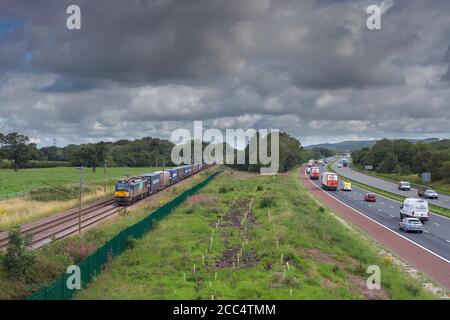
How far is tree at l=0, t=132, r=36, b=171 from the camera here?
152975 mm

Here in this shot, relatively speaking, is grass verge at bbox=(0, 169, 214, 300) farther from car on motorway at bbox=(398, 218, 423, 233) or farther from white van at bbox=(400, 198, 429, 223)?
white van at bbox=(400, 198, 429, 223)

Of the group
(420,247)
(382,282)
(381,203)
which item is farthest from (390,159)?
(382,282)

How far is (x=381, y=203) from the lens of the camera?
246 ft

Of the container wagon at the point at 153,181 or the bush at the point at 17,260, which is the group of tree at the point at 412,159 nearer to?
the container wagon at the point at 153,181

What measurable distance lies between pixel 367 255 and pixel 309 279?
10.7 m

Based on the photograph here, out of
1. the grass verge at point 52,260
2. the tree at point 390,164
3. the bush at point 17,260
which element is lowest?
the grass verge at point 52,260

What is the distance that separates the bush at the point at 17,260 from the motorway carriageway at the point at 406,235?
22567 millimetres

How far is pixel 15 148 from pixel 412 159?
129711mm

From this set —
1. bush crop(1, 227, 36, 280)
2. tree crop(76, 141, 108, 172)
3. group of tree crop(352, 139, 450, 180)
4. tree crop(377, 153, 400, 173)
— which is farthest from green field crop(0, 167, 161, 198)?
tree crop(377, 153, 400, 173)

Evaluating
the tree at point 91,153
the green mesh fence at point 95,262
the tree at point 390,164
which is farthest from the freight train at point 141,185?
the tree at point 390,164

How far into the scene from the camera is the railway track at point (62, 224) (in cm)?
3684
